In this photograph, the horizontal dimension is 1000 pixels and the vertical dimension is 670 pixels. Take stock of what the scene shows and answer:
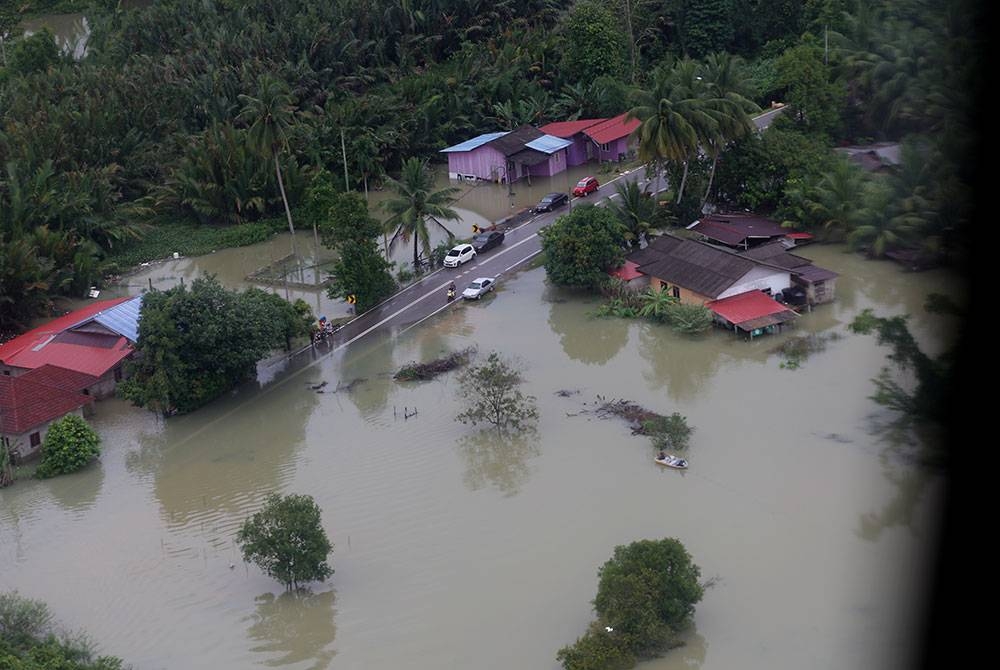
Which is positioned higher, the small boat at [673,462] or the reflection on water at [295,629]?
the reflection on water at [295,629]

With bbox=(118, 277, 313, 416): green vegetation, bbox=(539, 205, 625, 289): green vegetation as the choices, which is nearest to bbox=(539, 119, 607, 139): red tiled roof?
bbox=(539, 205, 625, 289): green vegetation

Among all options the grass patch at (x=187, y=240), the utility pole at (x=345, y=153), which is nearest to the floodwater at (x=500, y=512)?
the grass patch at (x=187, y=240)

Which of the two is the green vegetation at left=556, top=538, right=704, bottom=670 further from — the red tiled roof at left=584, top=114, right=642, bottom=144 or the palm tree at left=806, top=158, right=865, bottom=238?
the red tiled roof at left=584, top=114, right=642, bottom=144

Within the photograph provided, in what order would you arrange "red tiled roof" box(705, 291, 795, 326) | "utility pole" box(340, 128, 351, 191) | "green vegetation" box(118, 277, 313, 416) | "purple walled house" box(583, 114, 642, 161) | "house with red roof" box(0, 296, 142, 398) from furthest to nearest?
"purple walled house" box(583, 114, 642, 161) → "utility pole" box(340, 128, 351, 191) → "red tiled roof" box(705, 291, 795, 326) → "house with red roof" box(0, 296, 142, 398) → "green vegetation" box(118, 277, 313, 416)

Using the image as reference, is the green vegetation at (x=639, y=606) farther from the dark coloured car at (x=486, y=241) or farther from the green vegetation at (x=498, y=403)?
the dark coloured car at (x=486, y=241)

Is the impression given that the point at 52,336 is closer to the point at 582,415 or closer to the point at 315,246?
the point at 315,246

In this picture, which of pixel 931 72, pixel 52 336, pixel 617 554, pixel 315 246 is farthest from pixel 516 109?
pixel 617 554
